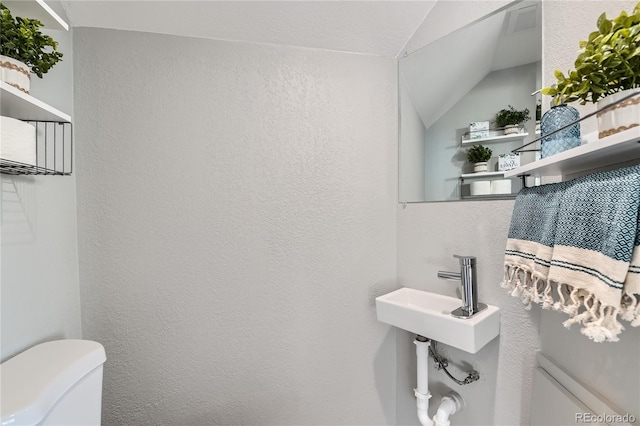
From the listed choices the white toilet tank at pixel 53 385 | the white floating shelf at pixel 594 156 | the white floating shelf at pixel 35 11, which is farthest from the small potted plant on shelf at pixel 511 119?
the white toilet tank at pixel 53 385

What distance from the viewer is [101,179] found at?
1.16 metres

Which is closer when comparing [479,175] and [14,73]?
[14,73]

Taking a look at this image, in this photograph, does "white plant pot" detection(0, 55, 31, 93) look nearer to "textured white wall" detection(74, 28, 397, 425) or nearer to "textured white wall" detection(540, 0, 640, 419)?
"textured white wall" detection(74, 28, 397, 425)

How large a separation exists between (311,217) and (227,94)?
24.8 inches

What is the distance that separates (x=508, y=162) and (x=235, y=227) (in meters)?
1.06

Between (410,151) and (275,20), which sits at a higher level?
(275,20)

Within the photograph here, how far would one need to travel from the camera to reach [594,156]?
592 millimetres

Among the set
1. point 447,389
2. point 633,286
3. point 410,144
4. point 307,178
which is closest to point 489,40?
point 410,144

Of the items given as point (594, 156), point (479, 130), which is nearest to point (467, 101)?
point (479, 130)

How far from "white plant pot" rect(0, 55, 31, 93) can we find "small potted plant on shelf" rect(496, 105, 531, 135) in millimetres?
1425

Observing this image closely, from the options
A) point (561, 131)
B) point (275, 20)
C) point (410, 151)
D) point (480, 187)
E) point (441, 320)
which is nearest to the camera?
point (561, 131)

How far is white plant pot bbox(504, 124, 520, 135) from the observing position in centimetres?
100

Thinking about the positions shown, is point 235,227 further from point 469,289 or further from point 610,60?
point 610,60

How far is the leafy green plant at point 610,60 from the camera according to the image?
52cm
